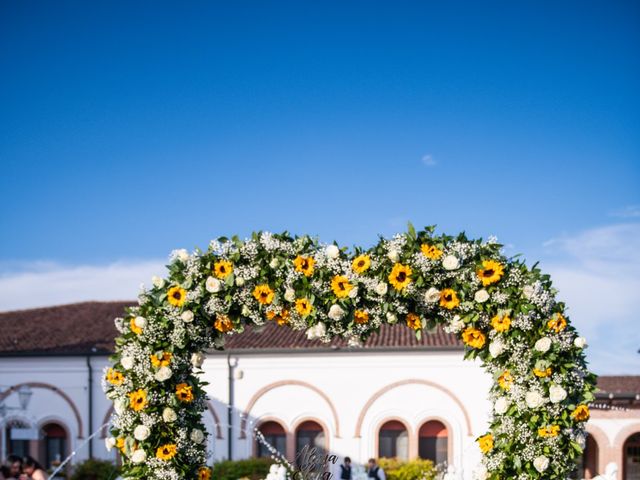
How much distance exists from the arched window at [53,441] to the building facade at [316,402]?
4 cm

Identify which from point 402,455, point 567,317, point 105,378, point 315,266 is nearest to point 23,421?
point 402,455

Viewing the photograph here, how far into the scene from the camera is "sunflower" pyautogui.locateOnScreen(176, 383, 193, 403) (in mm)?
8438

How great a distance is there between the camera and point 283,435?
72.3 ft

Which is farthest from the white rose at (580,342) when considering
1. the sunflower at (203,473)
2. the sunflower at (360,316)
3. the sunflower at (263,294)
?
the sunflower at (203,473)

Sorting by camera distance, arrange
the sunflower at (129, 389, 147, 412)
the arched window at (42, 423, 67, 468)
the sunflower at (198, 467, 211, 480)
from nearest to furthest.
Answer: the sunflower at (129, 389, 147, 412) → the sunflower at (198, 467, 211, 480) → the arched window at (42, 423, 67, 468)

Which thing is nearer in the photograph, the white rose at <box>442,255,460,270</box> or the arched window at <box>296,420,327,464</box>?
the white rose at <box>442,255,460,270</box>

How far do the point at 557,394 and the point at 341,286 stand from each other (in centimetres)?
246

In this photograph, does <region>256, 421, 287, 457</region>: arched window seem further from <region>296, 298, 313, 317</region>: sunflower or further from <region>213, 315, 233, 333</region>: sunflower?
<region>296, 298, 313, 317</region>: sunflower

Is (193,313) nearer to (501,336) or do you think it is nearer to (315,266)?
(315,266)

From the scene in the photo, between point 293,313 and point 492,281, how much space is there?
85.2 inches

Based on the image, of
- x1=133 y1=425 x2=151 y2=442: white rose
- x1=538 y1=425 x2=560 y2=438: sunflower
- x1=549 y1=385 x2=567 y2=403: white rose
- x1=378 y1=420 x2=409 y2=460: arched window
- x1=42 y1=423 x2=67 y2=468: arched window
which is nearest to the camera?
x1=549 y1=385 x2=567 y2=403: white rose

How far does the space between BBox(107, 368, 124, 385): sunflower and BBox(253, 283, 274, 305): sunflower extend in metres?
1.75

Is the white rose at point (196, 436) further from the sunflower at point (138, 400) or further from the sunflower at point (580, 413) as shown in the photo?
the sunflower at point (580, 413)

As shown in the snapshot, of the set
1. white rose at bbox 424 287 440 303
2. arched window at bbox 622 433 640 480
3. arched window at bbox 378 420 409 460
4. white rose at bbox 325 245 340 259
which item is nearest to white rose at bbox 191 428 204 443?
white rose at bbox 325 245 340 259
